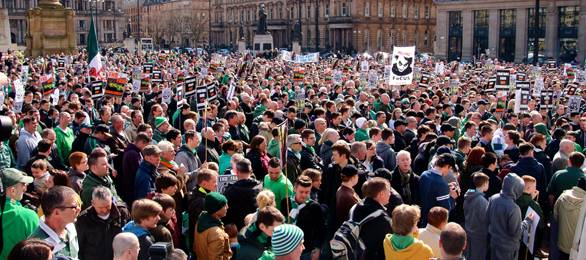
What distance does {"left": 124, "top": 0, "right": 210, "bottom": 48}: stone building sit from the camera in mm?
119812

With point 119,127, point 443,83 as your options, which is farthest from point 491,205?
point 443,83

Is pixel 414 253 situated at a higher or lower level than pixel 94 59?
lower

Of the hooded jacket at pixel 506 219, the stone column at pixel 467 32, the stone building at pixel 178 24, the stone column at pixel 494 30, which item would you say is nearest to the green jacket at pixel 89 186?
the hooded jacket at pixel 506 219

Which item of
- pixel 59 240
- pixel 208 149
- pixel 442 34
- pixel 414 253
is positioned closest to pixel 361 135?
pixel 208 149

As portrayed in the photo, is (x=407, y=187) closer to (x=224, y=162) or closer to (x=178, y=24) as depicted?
(x=224, y=162)

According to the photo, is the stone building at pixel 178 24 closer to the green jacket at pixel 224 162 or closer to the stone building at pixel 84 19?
the stone building at pixel 84 19

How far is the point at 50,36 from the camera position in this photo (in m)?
42.2

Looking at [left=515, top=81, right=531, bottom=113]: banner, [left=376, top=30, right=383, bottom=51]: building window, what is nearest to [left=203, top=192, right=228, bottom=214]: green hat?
[left=515, top=81, right=531, bottom=113]: banner

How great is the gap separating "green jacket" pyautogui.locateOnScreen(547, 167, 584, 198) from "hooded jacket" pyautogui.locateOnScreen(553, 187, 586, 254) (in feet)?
2.92

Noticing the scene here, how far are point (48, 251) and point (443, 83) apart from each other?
23.3m

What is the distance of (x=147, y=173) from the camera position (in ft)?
28.7

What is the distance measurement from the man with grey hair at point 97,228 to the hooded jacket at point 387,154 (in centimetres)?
559

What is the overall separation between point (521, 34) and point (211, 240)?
6946 cm

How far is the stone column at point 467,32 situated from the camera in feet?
252
